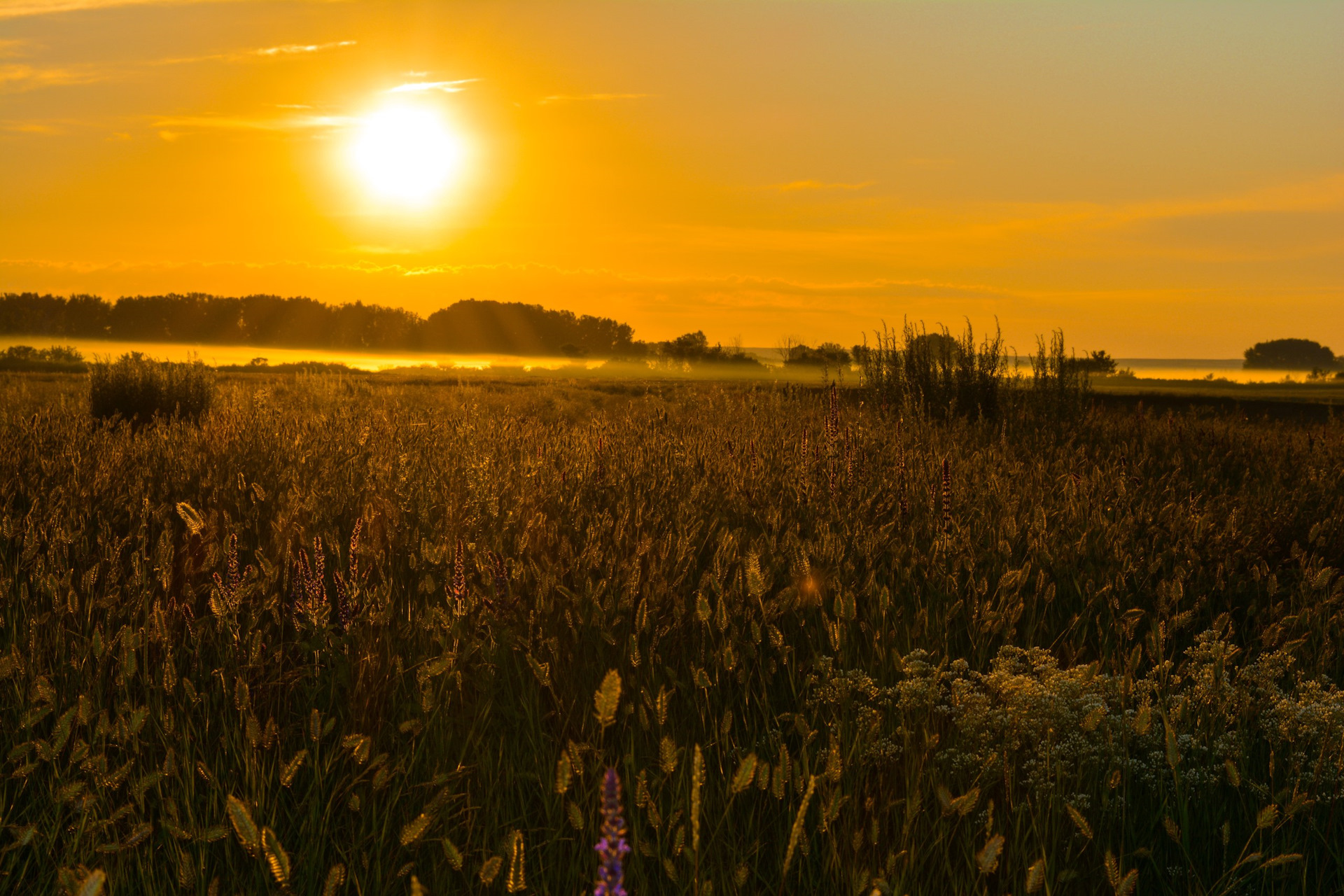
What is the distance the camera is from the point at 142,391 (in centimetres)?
1165

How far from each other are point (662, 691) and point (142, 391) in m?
11.8

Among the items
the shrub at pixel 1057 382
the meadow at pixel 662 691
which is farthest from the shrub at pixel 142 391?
the shrub at pixel 1057 382

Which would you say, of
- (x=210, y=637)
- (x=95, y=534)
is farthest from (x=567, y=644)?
(x=95, y=534)

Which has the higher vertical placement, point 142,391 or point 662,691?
point 142,391

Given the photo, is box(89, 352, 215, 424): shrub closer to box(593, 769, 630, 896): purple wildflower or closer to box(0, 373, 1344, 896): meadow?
box(0, 373, 1344, 896): meadow

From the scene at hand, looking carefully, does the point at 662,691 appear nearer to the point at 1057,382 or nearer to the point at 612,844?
the point at 612,844

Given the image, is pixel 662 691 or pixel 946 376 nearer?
pixel 662 691

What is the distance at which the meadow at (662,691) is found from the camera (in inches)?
79.4

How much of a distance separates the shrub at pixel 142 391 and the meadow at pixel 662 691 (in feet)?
21.6

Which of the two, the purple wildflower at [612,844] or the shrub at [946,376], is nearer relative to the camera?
the purple wildflower at [612,844]

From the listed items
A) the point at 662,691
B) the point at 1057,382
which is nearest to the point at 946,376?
the point at 1057,382

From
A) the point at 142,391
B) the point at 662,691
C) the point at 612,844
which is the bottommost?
the point at 662,691

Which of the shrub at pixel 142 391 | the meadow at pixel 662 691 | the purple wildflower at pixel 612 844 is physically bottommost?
the meadow at pixel 662 691

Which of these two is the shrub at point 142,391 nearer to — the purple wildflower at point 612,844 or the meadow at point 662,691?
the meadow at point 662,691
